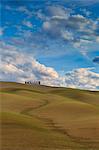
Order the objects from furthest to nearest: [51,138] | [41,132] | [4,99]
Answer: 1. [4,99]
2. [41,132]
3. [51,138]

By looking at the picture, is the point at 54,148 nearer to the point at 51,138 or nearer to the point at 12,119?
the point at 51,138

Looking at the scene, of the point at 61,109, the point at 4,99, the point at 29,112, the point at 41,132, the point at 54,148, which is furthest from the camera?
the point at 4,99

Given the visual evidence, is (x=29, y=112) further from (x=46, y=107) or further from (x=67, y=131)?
(x=67, y=131)

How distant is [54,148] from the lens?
46.9 metres

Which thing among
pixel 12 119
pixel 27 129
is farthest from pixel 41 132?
pixel 12 119

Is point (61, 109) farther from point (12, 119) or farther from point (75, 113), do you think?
point (12, 119)

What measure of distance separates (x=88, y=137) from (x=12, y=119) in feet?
64.1

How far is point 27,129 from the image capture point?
64.8 meters

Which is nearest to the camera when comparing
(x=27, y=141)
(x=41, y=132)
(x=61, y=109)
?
(x=27, y=141)

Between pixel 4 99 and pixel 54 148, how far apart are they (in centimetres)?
6961

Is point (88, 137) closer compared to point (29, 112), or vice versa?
point (88, 137)

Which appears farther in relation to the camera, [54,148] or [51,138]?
[51,138]

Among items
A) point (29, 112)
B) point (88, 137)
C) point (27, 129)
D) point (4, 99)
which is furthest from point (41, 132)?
point (4, 99)

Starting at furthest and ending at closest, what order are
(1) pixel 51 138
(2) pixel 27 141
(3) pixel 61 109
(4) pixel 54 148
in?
1. (3) pixel 61 109
2. (1) pixel 51 138
3. (2) pixel 27 141
4. (4) pixel 54 148
